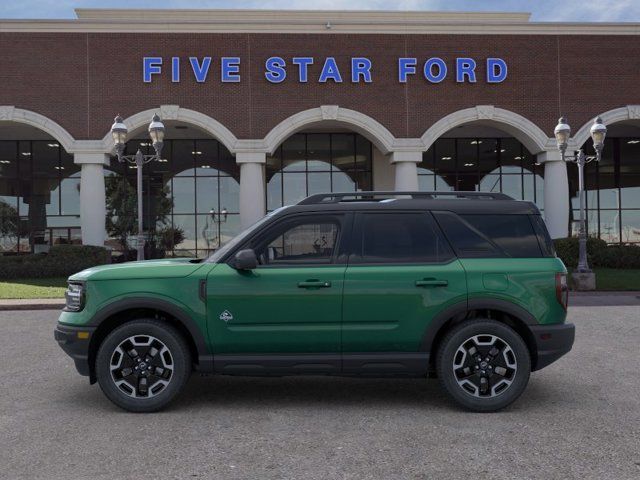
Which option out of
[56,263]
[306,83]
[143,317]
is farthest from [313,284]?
[306,83]

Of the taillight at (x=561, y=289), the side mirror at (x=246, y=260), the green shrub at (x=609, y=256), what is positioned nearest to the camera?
the side mirror at (x=246, y=260)

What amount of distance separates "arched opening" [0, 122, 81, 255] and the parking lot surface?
79.7 feet

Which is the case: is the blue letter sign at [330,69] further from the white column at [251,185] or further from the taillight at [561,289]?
the taillight at [561,289]

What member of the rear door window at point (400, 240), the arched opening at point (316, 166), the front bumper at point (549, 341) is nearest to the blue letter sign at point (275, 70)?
the arched opening at point (316, 166)

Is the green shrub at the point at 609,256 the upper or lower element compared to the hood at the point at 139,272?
lower

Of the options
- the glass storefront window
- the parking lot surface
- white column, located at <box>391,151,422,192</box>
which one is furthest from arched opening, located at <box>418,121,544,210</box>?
the parking lot surface

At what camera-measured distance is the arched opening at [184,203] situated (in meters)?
28.8

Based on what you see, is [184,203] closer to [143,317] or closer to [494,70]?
[494,70]

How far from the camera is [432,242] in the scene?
17.5ft

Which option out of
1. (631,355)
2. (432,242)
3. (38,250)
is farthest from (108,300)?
(38,250)

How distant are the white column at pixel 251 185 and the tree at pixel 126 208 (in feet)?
24.0

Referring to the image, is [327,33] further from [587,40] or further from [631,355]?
[631,355]

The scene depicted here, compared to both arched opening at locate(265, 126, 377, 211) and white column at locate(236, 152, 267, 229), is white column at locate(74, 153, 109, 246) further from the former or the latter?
arched opening at locate(265, 126, 377, 211)

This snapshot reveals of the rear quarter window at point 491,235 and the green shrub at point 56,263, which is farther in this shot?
the green shrub at point 56,263
